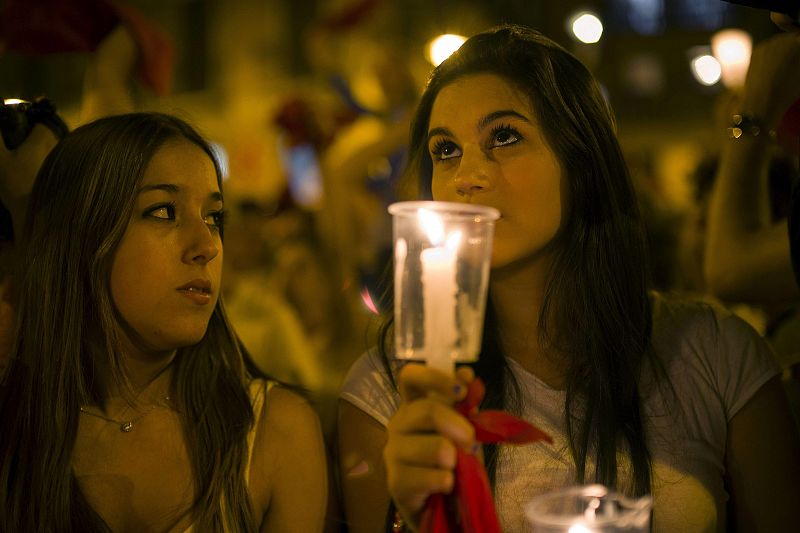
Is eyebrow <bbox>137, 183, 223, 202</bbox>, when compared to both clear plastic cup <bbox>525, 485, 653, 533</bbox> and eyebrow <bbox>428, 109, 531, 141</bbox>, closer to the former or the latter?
eyebrow <bbox>428, 109, 531, 141</bbox>

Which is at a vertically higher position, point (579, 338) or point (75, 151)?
point (75, 151)

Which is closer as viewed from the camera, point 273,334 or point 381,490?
point 381,490

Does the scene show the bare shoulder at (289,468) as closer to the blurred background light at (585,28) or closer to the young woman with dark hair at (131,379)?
the young woman with dark hair at (131,379)

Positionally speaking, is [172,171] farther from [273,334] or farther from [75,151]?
[273,334]

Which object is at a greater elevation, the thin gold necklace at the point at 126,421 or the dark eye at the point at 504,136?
the dark eye at the point at 504,136

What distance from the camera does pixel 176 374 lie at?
8.00 ft

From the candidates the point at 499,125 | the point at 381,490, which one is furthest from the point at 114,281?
the point at 499,125

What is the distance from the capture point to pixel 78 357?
7.53 feet

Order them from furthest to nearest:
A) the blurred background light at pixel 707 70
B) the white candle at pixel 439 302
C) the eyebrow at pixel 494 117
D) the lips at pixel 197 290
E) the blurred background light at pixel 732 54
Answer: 1. the blurred background light at pixel 707 70
2. the blurred background light at pixel 732 54
3. the lips at pixel 197 290
4. the eyebrow at pixel 494 117
5. the white candle at pixel 439 302

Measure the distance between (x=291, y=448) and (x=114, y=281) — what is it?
68 cm

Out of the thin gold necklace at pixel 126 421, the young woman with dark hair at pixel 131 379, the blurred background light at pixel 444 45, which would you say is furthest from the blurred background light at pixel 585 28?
the thin gold necklace at pixel 126 421

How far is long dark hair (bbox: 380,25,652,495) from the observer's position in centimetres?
219

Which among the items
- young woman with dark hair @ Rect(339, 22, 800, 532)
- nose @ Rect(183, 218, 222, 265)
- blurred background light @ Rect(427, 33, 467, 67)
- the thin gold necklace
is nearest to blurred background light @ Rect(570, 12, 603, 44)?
blurred background light @ Rect(427, 33, 467, 67)

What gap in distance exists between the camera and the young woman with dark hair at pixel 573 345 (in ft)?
6.79
